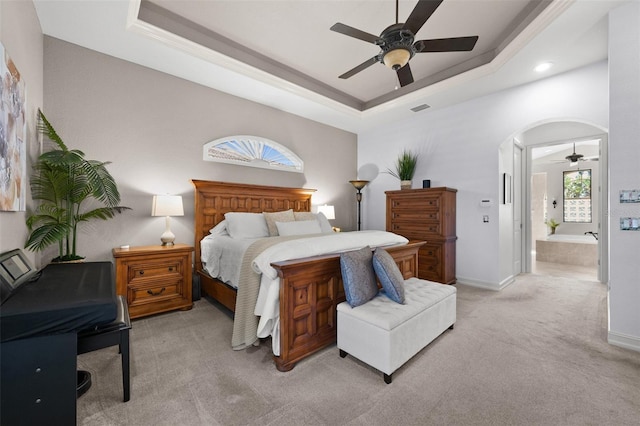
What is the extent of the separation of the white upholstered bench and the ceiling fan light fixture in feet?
6.56

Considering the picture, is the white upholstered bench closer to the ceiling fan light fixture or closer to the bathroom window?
the ceiling fan light fixture

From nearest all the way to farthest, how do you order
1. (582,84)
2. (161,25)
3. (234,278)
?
(234,278), (161,25), (582,84)

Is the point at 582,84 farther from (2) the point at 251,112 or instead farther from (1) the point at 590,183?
(1) the point at 590,183

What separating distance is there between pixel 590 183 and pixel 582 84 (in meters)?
6.13

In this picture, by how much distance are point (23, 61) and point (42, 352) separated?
7.73ft

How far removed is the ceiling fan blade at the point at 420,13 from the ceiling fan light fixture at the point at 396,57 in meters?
0.16

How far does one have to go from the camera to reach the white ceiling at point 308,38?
2.67 metres

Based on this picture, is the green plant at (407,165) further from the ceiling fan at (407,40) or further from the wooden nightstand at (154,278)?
the wooden nightstand at (154,278)

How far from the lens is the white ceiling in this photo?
2672 millimetres

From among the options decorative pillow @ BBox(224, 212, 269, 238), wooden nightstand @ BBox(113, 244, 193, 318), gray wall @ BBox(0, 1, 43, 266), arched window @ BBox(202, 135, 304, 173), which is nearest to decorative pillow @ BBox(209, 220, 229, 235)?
decorative pillow @ BBox(224, 212, 269, 238)

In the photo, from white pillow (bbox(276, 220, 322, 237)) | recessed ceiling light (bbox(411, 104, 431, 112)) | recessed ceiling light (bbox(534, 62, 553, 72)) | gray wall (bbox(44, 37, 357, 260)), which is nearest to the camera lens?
gray wall (bbox(44, 37, 357, 260))

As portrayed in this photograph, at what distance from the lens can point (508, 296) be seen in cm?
378

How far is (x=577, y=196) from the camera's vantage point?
785 centimetres

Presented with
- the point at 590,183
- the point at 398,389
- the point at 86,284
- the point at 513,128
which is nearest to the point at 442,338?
the point at 398,389
